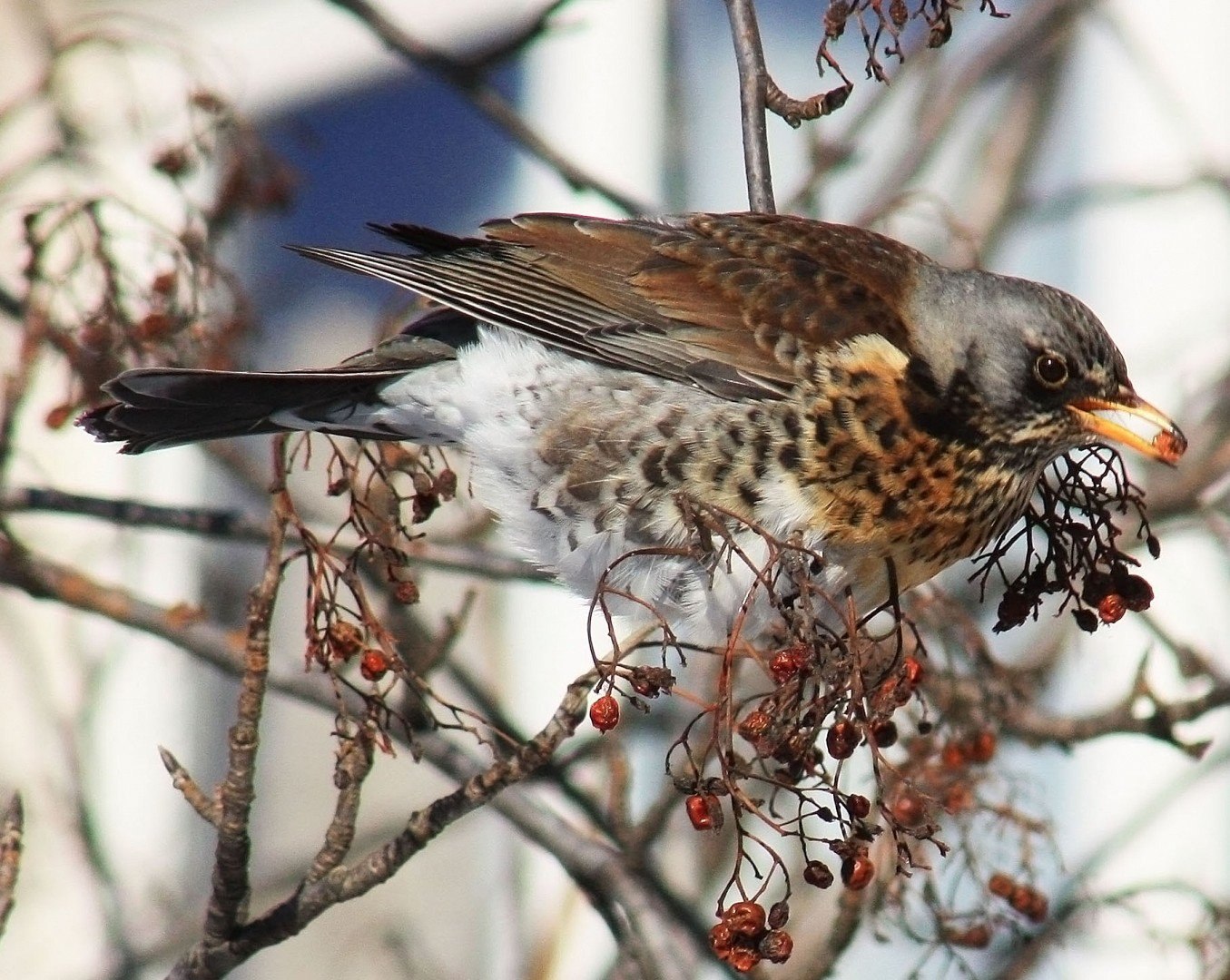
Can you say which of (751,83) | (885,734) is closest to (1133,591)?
(885,734)

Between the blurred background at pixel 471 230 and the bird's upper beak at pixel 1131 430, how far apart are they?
6.74 ft


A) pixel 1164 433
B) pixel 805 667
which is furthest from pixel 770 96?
pixel 805 667

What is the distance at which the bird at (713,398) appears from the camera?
2.53 metres

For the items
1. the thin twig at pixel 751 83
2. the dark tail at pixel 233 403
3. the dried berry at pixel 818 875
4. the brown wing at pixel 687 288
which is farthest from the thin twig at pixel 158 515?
the dried berry at pixel 818 875

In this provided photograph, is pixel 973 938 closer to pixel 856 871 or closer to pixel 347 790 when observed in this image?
pixel 856 871

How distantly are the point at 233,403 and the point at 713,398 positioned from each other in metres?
0.75

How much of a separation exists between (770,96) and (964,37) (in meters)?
3.22

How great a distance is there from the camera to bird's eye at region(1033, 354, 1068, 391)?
2539 mm

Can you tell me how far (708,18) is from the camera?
5461 mm

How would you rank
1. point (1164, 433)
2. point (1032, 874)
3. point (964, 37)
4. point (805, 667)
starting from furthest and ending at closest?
point (964, 37) → point (1032, 874) → point (1164, 433) → point (805, 667)

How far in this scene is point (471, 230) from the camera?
550 cm

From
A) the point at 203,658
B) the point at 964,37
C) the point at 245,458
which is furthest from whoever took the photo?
the point at 964,37

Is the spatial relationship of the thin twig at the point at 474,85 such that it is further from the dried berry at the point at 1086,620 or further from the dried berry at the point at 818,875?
the dried berry at the point at 818,875

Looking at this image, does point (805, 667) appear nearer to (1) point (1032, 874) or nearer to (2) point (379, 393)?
(1) point (1032, 874)
